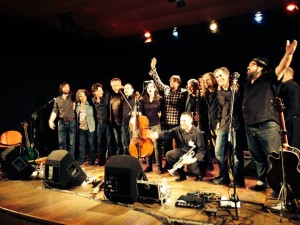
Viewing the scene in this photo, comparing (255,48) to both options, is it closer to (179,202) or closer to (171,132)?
(171,132)

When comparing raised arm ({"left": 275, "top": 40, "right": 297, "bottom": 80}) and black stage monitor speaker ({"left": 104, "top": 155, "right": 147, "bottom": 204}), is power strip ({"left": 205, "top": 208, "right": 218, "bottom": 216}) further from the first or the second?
raised arm ({"left": 275, "top": 40, "right": 297, "bottom": 80})

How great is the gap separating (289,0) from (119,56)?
545 cm

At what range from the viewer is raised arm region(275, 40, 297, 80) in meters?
3.28

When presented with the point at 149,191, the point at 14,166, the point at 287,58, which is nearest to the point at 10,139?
the point at 14,166

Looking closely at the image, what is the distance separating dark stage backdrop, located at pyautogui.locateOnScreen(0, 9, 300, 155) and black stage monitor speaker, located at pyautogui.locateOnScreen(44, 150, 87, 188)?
9.24 ft

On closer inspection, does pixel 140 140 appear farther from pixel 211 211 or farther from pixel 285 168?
pixel 285 168

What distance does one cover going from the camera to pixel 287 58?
3.36 meters

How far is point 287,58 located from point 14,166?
15.6ft

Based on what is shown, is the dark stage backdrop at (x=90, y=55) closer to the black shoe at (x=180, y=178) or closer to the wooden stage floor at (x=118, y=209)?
the wooden stage floor at (x=118, y=209)

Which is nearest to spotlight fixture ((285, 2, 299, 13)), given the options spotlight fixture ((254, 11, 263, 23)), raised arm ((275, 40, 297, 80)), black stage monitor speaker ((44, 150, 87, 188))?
spotlight fixture ((254, 11, 263, 23))

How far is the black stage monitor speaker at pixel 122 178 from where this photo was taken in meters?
3.55

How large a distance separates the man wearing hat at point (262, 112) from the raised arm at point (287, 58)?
0.19ft

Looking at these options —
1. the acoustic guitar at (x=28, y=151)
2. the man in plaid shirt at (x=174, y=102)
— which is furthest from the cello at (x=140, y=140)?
the acoustic guitar at (x=28, y=151)

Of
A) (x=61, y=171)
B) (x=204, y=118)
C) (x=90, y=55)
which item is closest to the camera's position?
(x=61, y=171)
